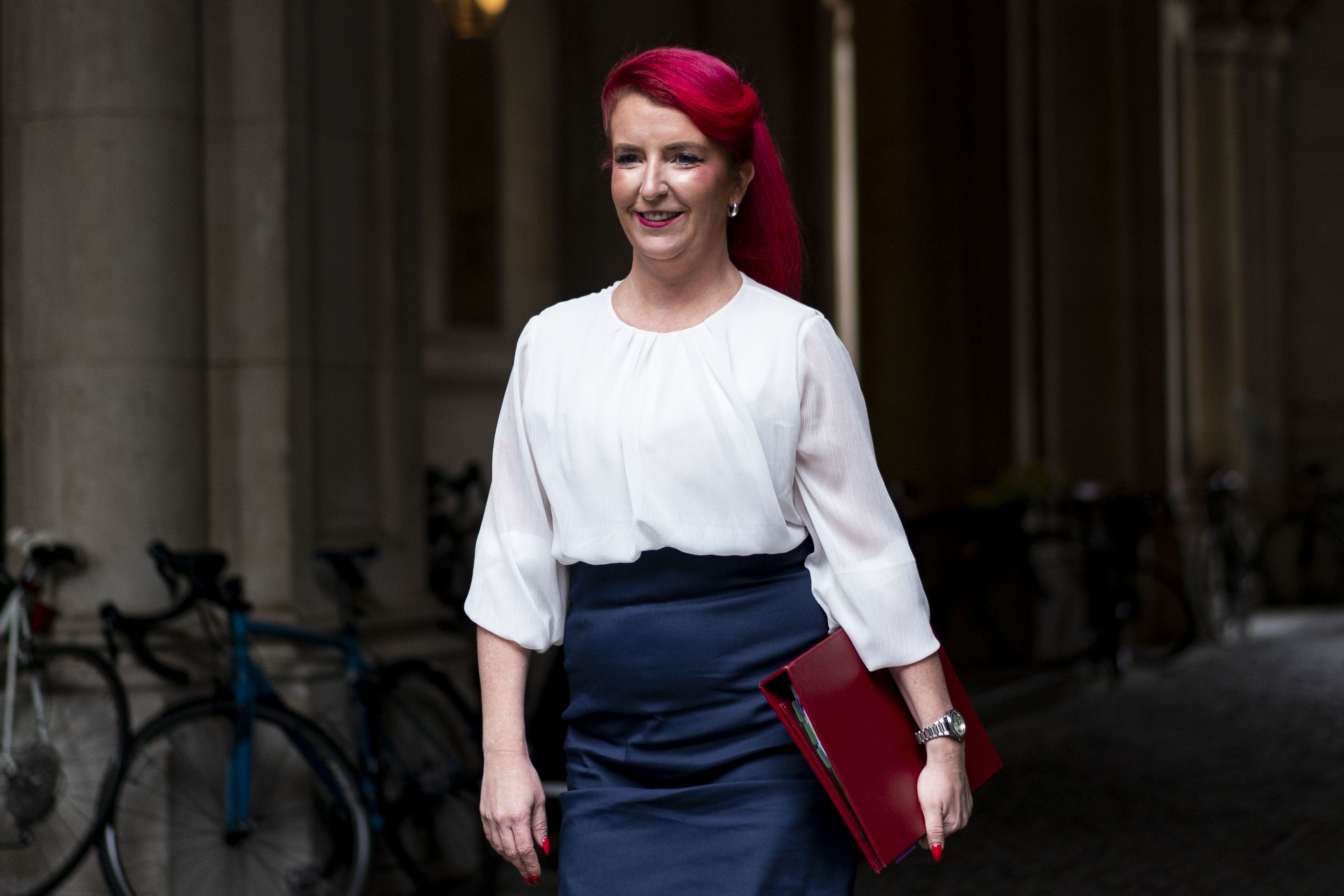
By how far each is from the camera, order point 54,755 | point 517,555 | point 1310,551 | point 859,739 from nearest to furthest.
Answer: point 859,739 < point 517,555 < point 54,755 < point 1310,551

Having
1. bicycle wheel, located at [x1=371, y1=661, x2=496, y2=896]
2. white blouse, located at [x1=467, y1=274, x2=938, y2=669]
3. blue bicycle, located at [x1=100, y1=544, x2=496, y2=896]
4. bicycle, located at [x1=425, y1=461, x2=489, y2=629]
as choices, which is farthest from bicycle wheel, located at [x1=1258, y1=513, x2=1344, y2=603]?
white blouse, located at [x1=467, y1=274, x2=938, y2=669]

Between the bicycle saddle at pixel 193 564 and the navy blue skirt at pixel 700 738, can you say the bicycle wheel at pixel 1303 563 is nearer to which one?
the bicycle saddle at pixel 193 564

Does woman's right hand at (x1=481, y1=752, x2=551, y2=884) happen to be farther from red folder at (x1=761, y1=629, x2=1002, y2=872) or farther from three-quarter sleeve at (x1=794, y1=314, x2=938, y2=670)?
three-quarter sleeve at (x1=794, y1=314, x2=938, y2=670)

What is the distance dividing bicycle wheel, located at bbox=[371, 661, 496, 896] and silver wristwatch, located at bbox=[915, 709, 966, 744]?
3219mm

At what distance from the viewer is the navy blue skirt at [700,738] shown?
6.98 ft

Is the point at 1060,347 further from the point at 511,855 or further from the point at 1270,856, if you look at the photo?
the point at 511,855

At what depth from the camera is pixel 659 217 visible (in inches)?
84.0

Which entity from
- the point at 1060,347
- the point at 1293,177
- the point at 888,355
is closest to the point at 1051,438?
the point at 1060,347

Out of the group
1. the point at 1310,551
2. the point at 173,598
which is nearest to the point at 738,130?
the point at 173,598

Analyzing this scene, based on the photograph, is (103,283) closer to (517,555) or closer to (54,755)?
(54,755)

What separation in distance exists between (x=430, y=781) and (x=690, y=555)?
336 cm

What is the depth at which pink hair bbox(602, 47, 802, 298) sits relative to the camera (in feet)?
6.87

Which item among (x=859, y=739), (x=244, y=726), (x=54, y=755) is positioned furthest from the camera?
(x=54, y=755)

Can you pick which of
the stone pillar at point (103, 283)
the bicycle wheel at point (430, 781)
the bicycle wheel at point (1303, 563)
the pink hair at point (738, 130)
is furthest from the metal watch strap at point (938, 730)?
the bicycle wheel at point (1303, 563)
